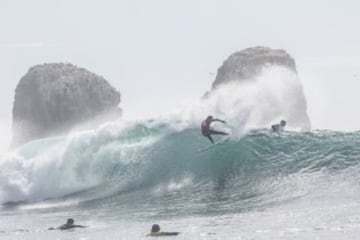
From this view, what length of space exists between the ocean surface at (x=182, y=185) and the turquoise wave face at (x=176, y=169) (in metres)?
0.04

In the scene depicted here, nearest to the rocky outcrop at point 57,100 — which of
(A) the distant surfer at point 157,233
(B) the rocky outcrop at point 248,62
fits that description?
(B) the rocky outcrop at point 248,62

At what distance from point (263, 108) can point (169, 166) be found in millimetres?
6321

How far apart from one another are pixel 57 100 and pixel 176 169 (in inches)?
1582

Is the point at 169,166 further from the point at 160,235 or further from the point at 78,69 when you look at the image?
the point at 78,69

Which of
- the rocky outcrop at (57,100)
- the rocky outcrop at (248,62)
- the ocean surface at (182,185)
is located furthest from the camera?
the rocky outcrop at (57,100)

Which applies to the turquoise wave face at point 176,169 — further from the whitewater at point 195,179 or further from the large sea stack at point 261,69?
the large sea stack at point 261,69

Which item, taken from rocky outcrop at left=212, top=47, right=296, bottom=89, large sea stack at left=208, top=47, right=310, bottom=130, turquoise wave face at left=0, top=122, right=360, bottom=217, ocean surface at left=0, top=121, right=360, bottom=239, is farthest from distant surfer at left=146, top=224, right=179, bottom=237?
rocky outcrop at left=212, top=47, right=296, bottom=89

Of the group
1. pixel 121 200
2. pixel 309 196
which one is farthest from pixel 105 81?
pixel 309 196

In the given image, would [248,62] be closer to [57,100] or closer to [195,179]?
[57,100]

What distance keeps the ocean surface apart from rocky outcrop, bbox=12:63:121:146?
98.7 feet

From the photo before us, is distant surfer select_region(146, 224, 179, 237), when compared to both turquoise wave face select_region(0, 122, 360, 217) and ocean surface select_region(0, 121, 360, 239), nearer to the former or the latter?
ocean surface select_region(0, 121, 360, 239)

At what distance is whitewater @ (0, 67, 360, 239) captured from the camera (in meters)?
25.6

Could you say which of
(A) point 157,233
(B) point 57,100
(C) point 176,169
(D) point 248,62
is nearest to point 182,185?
(C) point 176,169

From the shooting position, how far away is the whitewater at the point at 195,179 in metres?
25.6
